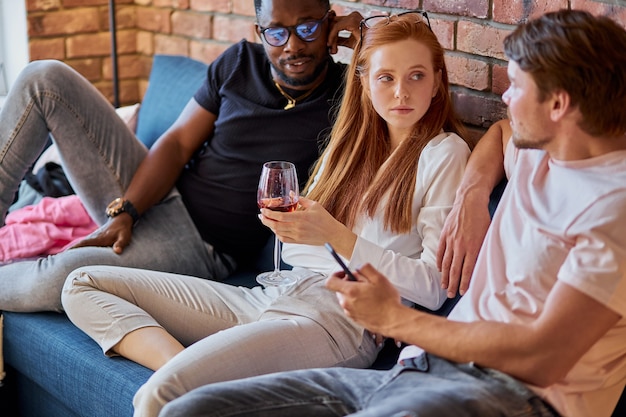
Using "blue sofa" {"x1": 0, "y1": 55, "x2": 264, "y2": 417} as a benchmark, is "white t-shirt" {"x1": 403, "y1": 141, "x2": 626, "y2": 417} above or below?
above

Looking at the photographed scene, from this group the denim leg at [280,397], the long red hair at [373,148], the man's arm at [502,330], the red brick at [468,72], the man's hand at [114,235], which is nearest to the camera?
the man's arm at [502,330]

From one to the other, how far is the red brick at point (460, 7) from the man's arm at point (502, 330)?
950 millimetres

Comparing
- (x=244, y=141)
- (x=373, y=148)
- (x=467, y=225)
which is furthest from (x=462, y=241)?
(x=244, y=141)

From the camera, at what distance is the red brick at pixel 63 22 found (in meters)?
3.44

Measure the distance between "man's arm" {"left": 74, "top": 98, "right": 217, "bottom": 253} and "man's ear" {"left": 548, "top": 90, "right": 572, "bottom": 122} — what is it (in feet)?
4.41

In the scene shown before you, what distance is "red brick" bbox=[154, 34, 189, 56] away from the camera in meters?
3.41

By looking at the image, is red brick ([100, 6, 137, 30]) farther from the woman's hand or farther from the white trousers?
the woman's hand

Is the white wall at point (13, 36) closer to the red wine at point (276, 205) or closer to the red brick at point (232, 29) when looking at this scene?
the red brick at point (232, 29)

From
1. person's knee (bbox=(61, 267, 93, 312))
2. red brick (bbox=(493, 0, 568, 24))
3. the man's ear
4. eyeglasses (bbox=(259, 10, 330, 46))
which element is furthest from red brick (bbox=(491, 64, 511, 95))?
person's knee (bbox=(61, 267, 93, 312))

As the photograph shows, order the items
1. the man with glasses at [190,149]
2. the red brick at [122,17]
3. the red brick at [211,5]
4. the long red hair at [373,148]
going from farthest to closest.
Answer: the red brick at [122,17], the red brick at [211,5], the man with glasses at [190,149], the long red hair at [373,148]

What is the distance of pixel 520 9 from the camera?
2189 mm

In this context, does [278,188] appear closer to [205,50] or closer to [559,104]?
[559,104]

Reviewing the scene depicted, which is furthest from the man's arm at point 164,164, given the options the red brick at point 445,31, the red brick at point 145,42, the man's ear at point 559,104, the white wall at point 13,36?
the man's ear at point 559,104

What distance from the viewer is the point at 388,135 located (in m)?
2.18
